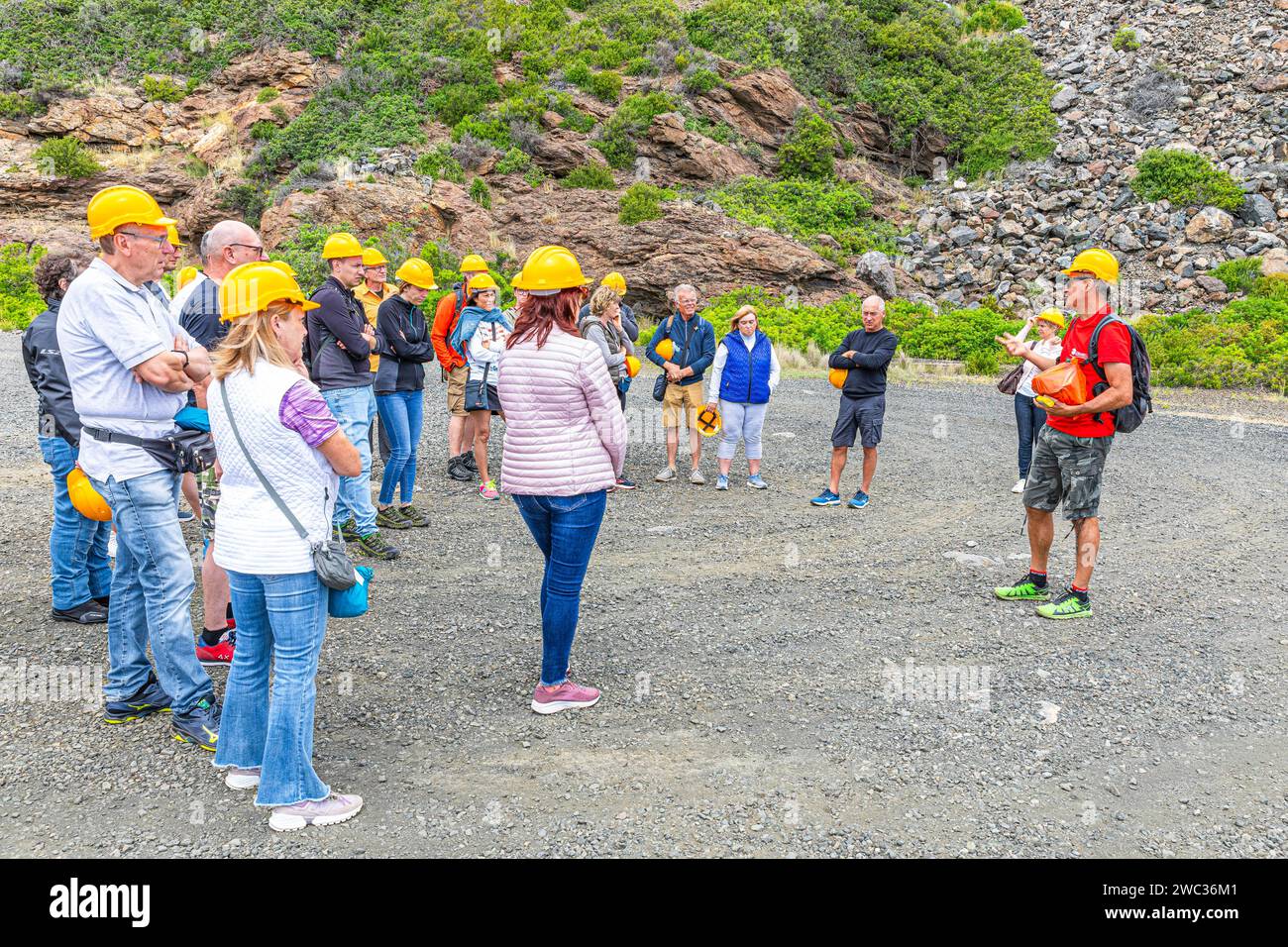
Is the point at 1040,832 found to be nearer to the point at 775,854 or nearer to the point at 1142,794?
the point at 1142,794

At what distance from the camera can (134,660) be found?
4145 millimetres

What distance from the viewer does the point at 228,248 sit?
4.30 metres

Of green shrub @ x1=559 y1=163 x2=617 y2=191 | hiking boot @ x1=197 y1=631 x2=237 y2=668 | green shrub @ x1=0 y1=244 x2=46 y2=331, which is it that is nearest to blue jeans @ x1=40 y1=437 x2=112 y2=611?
hiking boot @ x1=197 y1=631 x2=237 y2=668

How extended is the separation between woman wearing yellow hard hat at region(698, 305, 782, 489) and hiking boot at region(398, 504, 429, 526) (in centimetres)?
302

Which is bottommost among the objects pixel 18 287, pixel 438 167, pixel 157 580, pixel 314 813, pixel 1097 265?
pixel 314 813

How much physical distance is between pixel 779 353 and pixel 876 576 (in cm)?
1291

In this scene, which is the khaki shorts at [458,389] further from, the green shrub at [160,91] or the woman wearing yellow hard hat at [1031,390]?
the green shrub at [160,91]

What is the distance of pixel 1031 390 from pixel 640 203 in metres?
16.6

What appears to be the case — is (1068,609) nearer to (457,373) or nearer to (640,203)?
(457,373)

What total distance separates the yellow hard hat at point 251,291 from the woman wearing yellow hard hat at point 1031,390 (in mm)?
6793

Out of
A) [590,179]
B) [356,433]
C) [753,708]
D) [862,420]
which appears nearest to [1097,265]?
[862,420]

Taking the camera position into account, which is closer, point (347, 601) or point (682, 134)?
point (347, 601)

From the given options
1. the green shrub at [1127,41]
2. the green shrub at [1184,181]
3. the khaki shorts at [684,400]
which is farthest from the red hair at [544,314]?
the green shrub at [1127,41]

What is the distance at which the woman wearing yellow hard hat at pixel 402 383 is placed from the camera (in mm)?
6938
